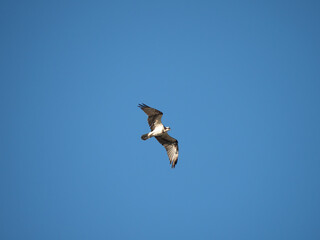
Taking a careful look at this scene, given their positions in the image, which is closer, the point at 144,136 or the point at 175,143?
the point at 144,136

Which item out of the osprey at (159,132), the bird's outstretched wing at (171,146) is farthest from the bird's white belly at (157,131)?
the bird's outstretched wing at (171,146)

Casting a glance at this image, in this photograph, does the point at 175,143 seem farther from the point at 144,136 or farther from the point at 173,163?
the point at 144,136

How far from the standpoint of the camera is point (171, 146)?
21.8 m

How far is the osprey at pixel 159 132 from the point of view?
1970cm

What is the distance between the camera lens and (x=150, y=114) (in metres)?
19.8

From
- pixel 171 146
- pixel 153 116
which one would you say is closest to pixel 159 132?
pixel 153 116

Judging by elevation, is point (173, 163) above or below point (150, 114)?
below

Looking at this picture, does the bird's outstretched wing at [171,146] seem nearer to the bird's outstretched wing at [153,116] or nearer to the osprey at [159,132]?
the osprey at [159,132]

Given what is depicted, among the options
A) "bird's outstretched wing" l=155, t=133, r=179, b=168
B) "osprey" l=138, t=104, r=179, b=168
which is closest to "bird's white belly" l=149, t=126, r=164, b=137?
"osprey" l=138, t=104, r=179, b=168

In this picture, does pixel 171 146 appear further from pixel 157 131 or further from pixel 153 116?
pixel 153 116

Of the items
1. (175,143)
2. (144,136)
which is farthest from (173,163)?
(144,136)

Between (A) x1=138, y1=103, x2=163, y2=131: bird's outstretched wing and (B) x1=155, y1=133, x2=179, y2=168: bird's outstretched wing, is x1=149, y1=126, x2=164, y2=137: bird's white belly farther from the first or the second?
(B) x1=155, y1=133, x2=179, y2=168: bird's outstretched wing

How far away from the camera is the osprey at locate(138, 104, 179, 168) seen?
19703mm

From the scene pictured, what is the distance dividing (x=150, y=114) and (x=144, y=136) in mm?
1344
